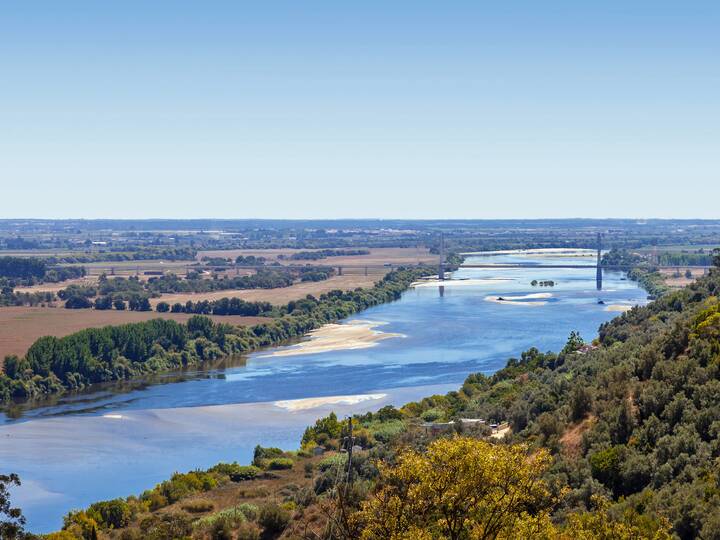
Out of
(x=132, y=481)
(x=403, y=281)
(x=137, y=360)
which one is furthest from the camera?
(x=403, y=281)

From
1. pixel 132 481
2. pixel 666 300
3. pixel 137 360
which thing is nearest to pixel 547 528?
pixel 132 481

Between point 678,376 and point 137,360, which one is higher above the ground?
point 678,376

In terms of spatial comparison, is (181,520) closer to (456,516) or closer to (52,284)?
(456,516)

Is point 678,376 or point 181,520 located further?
point 181,520

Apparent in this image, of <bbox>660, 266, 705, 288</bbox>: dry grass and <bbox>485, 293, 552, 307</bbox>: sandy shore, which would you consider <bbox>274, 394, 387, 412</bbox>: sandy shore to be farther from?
<bbox>660, 266, 705, 288</bbox>: dry grass

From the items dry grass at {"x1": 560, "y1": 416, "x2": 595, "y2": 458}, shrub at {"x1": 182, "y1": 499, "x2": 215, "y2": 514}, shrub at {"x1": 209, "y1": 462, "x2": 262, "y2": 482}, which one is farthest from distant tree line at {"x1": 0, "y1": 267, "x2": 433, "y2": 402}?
dry grass at {"x1": 560, "y1": 416, "x2": 595, "y2": 458}

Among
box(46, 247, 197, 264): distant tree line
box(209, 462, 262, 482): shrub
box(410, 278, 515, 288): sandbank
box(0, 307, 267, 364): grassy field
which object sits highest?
box(46, 247, 197, 264): distant tree line

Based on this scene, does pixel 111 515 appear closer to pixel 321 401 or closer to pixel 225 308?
pixel 321 401
